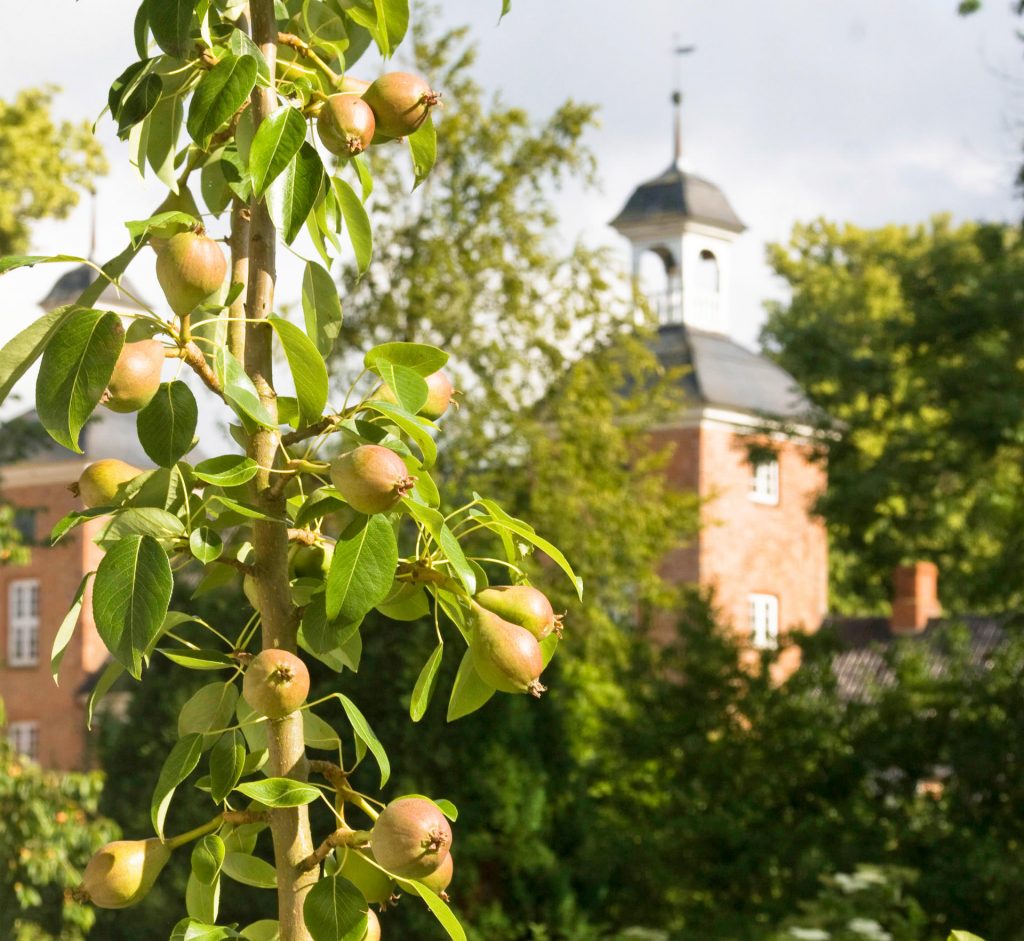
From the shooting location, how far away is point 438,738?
7.84m

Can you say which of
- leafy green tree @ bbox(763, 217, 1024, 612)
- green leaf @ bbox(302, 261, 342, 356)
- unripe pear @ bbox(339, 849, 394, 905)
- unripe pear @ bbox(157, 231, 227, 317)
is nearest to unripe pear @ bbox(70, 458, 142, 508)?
unripe pear @ bbox(157, 231, 227, 317)

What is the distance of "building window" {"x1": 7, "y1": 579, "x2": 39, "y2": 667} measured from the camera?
109 ft

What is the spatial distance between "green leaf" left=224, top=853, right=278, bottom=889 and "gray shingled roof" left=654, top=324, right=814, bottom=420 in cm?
2949

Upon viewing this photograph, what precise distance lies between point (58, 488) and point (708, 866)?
2540cm

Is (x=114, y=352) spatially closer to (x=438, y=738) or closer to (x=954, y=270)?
(x=438, y=738)

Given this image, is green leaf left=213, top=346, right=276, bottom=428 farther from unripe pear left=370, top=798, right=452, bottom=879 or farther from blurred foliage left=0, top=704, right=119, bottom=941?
blurred foliage left=0, top=704, right=119, bottom=941

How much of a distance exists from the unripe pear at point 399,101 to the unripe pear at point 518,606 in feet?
1.40

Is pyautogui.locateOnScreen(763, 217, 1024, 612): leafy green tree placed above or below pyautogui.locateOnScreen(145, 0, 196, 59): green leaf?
above

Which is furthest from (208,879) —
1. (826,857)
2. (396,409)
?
(826,857)

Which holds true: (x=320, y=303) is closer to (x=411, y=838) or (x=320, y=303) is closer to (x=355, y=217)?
(x=355, y=217)

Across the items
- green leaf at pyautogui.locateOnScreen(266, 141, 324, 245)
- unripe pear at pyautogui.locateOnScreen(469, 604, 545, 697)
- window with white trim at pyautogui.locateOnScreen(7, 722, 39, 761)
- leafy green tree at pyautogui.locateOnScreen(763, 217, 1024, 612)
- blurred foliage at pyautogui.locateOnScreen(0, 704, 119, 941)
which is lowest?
window with white trim at pyautogui.locateOnScreen(7, 722, 39, 761)

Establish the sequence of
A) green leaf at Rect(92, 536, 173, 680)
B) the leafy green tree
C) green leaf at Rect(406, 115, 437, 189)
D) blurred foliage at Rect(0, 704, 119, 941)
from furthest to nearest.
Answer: the leafy green tree → blurred foliage at Rect(0, 704, 119, 941) → green leaf at Rect(406, 115, 437, 189) → green leaf at Rect(92, 536, 173, 680)

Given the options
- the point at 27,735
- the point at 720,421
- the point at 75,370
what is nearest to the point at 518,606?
the point at 75,370

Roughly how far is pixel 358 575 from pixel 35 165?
15535mm
